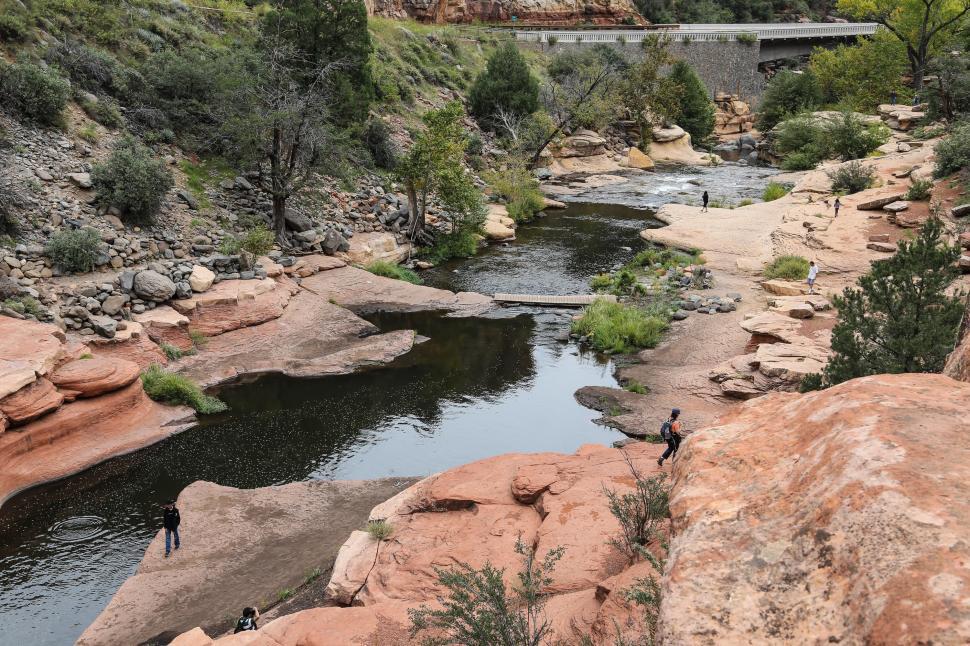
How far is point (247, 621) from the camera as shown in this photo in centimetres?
1040

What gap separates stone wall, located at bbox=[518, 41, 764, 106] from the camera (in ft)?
229

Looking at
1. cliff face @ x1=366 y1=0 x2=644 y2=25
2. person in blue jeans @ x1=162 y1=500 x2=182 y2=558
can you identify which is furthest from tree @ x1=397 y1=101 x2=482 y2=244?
cliff face @ x1=366 y1=0 x2=644 y2=25

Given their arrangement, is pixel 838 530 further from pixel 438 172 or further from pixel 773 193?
pixel 773 193

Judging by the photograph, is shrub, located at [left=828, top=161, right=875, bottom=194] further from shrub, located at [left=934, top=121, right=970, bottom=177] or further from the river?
the river

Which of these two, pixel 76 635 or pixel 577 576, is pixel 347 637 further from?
pixel 76 635

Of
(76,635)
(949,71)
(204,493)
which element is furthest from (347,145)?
(949,71)

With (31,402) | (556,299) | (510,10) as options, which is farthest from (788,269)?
(510,10)

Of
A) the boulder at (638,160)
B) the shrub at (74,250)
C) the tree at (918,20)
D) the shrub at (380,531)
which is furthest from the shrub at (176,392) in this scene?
the tree at (918,20)

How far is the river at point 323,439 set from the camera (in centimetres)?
1291

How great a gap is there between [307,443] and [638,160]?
43.5m

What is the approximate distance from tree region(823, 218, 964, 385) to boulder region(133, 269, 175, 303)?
1775 centimetres

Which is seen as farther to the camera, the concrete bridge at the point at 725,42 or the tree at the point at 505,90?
the concrete bridge at the point at 725,42

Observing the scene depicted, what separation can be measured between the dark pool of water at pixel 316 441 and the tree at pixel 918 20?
4143 cm

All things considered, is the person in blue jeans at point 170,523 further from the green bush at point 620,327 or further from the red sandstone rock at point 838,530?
the green bush at point 620,327
